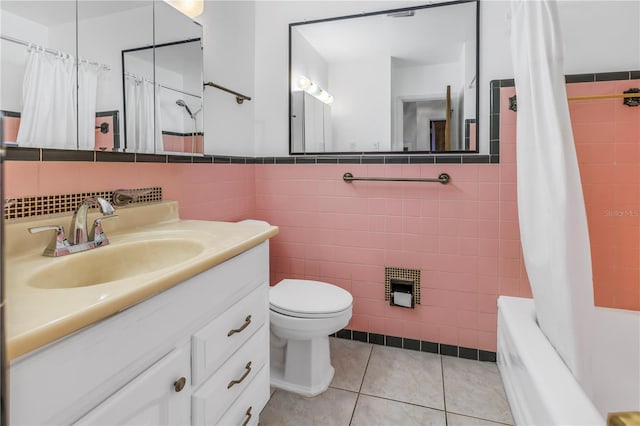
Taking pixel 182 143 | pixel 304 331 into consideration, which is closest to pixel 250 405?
pixel 304 331

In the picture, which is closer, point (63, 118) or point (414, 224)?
point (63, 118)

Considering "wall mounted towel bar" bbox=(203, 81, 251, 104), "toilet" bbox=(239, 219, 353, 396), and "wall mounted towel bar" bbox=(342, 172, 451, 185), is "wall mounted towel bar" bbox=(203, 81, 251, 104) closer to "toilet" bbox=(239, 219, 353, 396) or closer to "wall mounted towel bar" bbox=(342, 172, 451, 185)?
"wall mounted towel bar" bbox=(342, 172, 451, 185)

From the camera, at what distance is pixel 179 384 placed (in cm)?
86

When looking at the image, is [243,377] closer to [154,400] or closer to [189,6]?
[154,400]

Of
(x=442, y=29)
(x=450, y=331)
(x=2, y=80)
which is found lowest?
(x=450, y=331)

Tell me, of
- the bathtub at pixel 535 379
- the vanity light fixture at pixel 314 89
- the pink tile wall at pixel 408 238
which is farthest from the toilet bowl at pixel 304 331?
the vanity light fixture at pixel 314 89

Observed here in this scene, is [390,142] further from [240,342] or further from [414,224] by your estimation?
[240,342]

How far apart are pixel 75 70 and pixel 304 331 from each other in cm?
132

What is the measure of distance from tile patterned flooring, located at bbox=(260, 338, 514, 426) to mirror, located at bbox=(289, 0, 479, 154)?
47.2 inches

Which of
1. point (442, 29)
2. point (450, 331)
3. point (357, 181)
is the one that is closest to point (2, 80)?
point (357, 181)

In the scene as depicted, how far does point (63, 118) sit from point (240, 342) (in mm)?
904

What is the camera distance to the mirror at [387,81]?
76.9 inches

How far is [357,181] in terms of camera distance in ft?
7.00

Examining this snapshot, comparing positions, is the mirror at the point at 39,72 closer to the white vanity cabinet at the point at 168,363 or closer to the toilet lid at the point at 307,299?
the white vanity cabinet at the point at 168,363
